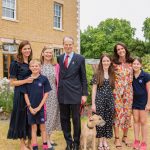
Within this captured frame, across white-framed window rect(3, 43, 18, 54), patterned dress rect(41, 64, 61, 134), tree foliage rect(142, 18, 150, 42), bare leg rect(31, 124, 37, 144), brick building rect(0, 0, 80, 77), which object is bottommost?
bare leg rect(31, 124, 37, 144)

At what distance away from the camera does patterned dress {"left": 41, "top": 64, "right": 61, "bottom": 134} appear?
714 cm

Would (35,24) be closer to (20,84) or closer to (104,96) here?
(104,96)

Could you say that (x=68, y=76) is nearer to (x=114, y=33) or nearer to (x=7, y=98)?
(x=7, y=98)

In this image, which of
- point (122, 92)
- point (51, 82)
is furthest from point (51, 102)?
point (122, 92)

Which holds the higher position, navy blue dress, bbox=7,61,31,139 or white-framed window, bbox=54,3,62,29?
white-framed window, bbox=54,3,62,29

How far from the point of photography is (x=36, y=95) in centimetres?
668

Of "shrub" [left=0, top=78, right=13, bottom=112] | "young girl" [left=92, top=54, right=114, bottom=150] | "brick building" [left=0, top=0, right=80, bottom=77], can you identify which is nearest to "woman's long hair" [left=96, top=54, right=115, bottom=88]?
"young girl" [left=92, top=54, right=114, bottom=150]

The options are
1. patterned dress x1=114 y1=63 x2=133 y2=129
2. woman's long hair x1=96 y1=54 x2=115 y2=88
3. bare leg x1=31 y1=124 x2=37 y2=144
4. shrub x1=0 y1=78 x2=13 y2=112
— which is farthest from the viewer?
shrub x1=0 y1=78 x2=13 y2=112

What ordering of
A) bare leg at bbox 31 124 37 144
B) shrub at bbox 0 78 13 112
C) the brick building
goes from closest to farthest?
bare leg at bbox 31 124 37 144 < shrub at bbox 0 78 13 112 < the brick building

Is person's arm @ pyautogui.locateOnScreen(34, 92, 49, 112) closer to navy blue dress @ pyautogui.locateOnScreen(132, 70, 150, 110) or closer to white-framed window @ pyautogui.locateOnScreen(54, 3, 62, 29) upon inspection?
navy blue dress @ pyautogui.locateOnScreen(132, 70, 150, 110)

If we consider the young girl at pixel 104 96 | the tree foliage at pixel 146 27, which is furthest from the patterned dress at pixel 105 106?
the tree foliage at pixel 146 27

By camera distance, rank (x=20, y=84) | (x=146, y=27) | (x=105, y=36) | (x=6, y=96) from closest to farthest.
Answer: (x=20, y=84)
(x=6, y=96)
(x=146, y=27)
(x=105, y=36)

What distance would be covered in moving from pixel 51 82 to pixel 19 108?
849mm

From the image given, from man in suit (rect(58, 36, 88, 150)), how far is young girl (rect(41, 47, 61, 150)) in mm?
163
